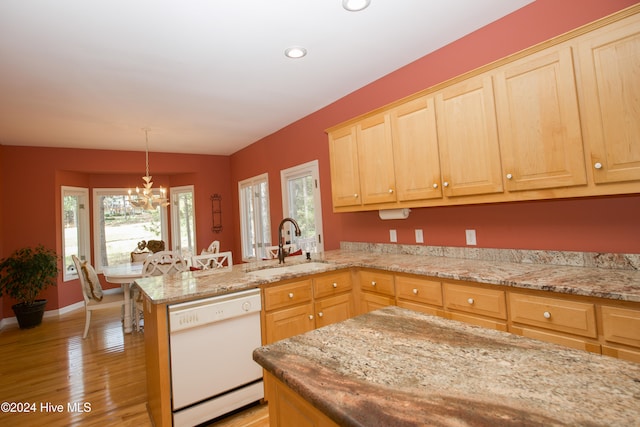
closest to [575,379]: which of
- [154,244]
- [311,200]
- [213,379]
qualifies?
[213,379]

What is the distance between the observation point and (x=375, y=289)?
2.59 meters

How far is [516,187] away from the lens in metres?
1.98

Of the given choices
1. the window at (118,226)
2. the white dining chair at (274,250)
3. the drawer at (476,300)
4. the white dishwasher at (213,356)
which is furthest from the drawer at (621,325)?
the window at (118,226)

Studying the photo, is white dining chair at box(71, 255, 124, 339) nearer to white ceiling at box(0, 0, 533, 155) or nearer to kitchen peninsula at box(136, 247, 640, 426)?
white ceiling at box(0, 0, 533, 155)

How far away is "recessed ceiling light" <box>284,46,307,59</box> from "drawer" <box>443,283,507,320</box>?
2.14 meters

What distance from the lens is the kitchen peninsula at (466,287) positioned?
1416mm

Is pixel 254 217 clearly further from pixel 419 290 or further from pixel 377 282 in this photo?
pixel 419 290

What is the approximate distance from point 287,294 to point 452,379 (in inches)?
69.2

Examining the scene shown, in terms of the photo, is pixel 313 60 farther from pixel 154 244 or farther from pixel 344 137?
pixel 154 244

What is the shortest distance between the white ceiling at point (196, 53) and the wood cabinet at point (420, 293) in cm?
188

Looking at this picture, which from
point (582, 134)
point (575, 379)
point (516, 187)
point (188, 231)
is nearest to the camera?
point (575, 379)

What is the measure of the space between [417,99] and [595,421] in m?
2.35

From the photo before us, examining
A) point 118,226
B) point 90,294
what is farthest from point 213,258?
point 118,226

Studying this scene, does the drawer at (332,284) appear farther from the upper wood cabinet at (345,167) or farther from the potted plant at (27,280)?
the potted plant at (27,280)
